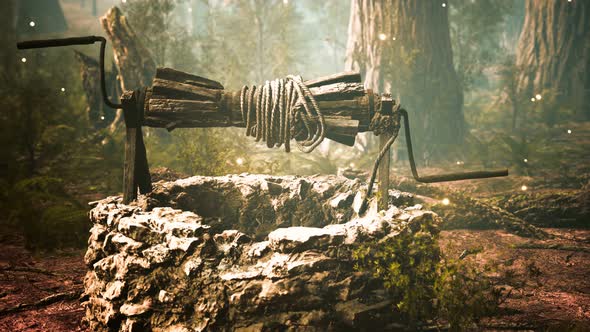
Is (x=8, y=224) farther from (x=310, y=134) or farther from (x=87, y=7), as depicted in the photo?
(x=87, y=7)

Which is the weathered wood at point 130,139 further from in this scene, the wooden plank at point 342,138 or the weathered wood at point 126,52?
the weathered wood at point 126,52

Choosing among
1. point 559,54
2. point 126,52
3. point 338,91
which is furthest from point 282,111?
point 559,54

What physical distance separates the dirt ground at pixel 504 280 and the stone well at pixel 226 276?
628 millimetres

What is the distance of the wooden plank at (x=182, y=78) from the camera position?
331 centimetres

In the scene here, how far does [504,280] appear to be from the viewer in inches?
154

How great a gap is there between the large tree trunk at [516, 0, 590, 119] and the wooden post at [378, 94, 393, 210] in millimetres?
11334

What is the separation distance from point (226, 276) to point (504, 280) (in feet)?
10.0

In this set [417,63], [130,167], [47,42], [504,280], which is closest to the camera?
[47,42]

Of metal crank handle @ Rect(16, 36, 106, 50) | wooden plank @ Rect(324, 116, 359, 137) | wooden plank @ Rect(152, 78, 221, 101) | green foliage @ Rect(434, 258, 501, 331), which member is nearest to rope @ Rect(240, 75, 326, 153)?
wooden plank @ Rect(324, 116, 359, 137)

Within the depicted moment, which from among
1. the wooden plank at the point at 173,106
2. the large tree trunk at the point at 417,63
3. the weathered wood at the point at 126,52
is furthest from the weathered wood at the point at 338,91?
the weathered wood at the point at 126,52

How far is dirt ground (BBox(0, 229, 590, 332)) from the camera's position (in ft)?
10.2

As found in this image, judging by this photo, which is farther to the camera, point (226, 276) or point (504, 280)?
point (504, 280)

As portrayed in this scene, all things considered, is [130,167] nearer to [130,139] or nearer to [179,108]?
[130,139]

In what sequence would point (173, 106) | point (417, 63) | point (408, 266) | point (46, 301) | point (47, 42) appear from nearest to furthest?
point (47, 42), point (408, 266), point (173, 106), point (46, 301), point (417, 63)
